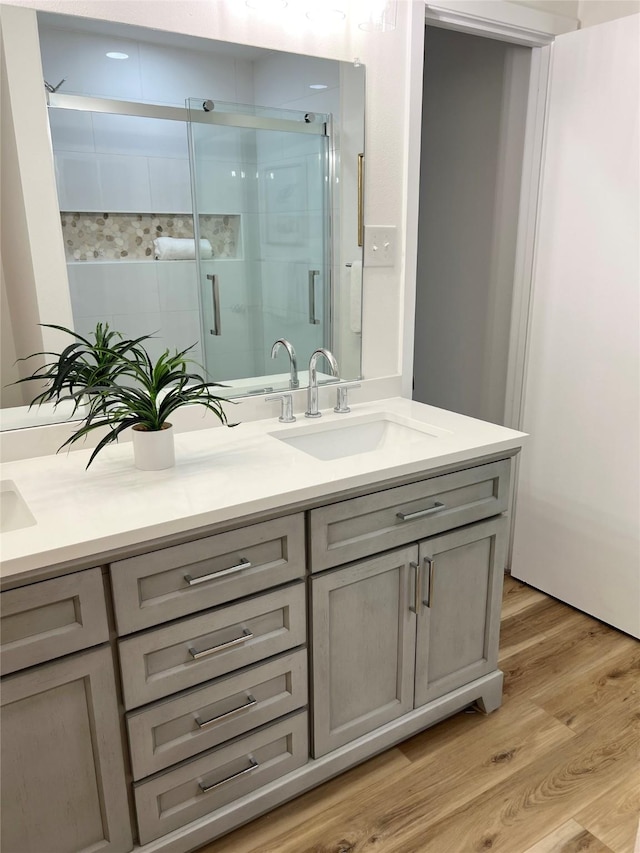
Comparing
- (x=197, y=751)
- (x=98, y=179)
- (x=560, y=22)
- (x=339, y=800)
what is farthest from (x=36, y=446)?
(x=560, y=22)

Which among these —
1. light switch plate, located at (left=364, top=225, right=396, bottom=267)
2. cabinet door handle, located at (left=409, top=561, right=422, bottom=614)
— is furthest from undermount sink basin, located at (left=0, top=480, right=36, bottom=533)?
light switch plate, located at (left=364, top=225, right=396, bottom=267)

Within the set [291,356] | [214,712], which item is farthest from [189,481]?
[291,356]

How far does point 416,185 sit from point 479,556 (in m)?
1.19

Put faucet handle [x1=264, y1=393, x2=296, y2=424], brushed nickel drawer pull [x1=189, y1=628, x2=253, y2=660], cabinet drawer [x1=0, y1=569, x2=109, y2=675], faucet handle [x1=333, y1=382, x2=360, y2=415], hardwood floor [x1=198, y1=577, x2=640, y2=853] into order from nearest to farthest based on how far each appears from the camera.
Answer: cabinet drawer [x1=0, y1=569, x2=109, y2=675] → brushed nickel drawer pull [x1=189, y1=628, x2=253, y2=660] → hardwood floor [x1=198, y1=577, x2=640, y2=853] → faucet handle [x1=264, y1=393, x2=296, y2=424] → faucet handle [x1=333, y1=382, x2=360, y2=415]

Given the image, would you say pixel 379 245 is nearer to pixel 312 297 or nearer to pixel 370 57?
pixel 312 297

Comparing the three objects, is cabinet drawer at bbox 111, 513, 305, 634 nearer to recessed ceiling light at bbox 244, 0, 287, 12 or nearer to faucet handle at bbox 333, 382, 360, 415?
faucet handle at bbox 333, 382, 360, 415

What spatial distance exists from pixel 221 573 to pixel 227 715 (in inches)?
13.7

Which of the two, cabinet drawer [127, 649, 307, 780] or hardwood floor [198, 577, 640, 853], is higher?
cabinet drawer [127, 649, 307, 780]

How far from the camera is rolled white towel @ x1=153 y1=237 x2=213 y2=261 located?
177 centimetres

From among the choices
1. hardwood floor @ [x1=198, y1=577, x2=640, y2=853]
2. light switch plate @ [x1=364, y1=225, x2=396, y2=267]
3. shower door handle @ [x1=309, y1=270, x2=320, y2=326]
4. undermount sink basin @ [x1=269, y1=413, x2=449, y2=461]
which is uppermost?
light switch plate @ [x1=364, y1=225, x2=396, y2=267]

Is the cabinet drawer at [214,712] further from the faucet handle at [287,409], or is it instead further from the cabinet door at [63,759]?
the faucet handle at [287,409]

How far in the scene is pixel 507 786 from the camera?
5.87ft

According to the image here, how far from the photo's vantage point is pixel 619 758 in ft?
6.16

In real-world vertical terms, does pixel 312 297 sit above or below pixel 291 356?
above
